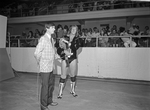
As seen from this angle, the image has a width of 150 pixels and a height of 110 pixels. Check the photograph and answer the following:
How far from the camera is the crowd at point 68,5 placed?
29.8 ft

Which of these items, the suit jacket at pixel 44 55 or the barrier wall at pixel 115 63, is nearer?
the suit jacket at pixel 44 55

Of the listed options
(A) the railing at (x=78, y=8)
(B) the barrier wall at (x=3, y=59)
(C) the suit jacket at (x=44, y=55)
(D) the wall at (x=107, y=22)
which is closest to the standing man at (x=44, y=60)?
(C) the suit jacket at (x=44, y=55)

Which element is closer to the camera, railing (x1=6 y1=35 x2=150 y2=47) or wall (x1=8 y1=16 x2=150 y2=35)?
railing (x1=6 y1=35 x2=150 y2=47)

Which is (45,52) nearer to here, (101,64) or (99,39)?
(101,64)

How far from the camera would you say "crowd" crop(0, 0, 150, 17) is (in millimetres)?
9086

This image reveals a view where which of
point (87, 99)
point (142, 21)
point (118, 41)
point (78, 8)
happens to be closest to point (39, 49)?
point (87, 99)

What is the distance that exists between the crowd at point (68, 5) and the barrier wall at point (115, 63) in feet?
14.3

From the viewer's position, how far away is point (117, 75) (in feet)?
19.2

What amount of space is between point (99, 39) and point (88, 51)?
2.63 ft

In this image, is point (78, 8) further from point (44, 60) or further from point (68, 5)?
point (44, 60)

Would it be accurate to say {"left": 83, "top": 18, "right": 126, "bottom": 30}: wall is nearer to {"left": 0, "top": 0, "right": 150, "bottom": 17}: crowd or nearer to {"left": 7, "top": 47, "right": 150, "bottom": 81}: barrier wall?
{"left": 0, "top": 0, "right": 150, "bottom": 17}: crowd

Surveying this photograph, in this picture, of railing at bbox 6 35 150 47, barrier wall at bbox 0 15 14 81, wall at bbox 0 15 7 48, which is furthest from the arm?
wall at bbox 0 15 7 48

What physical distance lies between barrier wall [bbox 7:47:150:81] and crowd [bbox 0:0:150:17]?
435cm

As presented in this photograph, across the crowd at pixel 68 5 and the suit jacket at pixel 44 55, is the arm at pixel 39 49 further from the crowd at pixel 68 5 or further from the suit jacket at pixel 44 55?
the crowd at pixel 68 5
